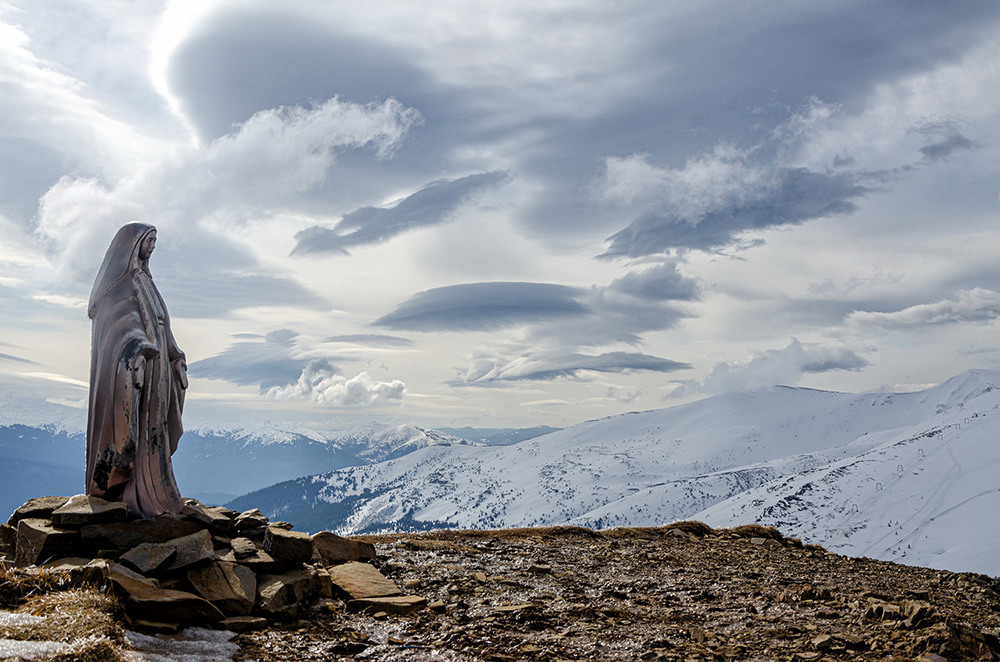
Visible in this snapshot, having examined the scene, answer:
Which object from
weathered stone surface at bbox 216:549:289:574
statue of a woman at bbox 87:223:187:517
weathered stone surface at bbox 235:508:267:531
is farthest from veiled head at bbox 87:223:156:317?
weathered stone surface at bbox 216:549:289:574

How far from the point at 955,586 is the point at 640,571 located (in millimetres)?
8475

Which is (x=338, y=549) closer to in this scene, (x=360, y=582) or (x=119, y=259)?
(x=360, y=582)

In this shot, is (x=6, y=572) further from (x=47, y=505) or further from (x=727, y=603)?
(x=727, y=603)

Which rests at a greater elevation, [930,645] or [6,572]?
[6,572]

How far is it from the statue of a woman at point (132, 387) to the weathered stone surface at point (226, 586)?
2.85m

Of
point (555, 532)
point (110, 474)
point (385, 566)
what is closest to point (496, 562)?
point (385, 566)

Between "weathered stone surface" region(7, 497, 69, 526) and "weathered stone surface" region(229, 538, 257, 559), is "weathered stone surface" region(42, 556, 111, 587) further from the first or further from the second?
"weathered stone surface" region(7, 497, 69, 526)

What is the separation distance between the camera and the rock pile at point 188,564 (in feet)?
31.7

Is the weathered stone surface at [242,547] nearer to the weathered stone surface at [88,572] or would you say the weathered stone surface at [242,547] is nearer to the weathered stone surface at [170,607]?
the weathered stone surface at [170,607]

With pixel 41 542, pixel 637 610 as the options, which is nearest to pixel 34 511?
pixel 41 542

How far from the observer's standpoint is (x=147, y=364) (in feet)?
43.8

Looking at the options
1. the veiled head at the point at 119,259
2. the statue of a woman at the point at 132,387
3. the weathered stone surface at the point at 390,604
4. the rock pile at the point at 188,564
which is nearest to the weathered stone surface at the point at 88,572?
the rock pile at the point at 188,564

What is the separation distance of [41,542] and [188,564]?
2.29 metres

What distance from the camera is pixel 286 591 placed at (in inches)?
440
